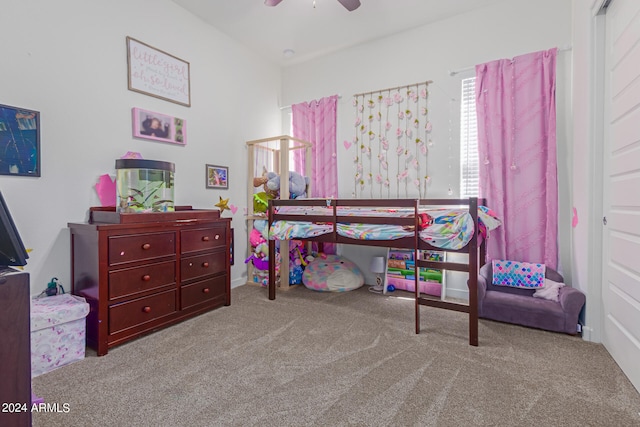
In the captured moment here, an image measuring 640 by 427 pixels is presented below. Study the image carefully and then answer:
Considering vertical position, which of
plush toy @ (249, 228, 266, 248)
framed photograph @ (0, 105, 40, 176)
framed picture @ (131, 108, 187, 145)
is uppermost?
framed picture @ (131, 108, 187, 145)

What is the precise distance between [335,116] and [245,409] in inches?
125

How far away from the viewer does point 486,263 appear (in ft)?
9.43

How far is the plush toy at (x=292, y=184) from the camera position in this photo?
3391 millimetres

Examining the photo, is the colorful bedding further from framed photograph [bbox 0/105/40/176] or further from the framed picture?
framed photograph [bbox 0/105/40/176]

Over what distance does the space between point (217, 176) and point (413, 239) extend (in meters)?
2.15

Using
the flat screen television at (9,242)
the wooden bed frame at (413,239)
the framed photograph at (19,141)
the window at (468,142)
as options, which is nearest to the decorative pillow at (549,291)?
the wooden bed frame at (413,239)

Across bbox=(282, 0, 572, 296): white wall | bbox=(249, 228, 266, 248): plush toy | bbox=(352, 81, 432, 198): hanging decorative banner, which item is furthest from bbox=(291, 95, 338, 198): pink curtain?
bbox=(249, 228, 266, 248): plush toy

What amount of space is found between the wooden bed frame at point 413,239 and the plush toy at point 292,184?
340 millimetres

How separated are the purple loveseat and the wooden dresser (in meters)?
2.31

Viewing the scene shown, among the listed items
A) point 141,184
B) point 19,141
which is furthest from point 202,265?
point 19,141

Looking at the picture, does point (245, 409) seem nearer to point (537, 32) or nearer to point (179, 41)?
point (179, 41)

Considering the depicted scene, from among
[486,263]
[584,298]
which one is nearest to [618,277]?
[584,298]

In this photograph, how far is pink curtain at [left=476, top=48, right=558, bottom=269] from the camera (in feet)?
8.68

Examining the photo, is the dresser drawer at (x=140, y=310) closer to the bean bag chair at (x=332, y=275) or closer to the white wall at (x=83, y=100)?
the white wall at (x=83, y=100)
